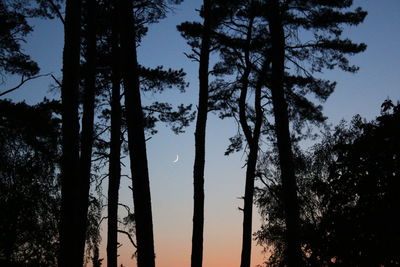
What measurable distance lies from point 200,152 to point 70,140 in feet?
18.5

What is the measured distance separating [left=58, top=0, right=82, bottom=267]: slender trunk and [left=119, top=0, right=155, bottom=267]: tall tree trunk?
3.21 feet

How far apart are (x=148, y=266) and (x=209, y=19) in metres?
9.39

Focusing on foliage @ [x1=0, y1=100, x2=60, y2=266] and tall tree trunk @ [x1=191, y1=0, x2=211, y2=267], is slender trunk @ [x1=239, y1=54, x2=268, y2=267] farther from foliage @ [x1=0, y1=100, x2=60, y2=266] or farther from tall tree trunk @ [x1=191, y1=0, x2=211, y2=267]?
foliage @ [x1=0, y1=100, x2=60, y2=266]

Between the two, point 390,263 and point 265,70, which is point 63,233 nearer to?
point 390,263

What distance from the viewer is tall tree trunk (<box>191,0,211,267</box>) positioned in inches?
492

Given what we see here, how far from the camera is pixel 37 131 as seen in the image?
1310 centimetres

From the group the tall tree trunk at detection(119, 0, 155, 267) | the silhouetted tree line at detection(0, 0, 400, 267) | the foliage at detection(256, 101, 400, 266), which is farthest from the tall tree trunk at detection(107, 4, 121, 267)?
the foliage at detection(256, 101, 400, 266)

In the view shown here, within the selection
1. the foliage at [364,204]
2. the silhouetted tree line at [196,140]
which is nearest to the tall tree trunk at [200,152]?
the silhouetted tree line at [196,140]

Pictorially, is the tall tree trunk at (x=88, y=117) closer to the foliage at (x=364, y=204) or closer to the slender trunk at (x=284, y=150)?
the slender trunk at (x=284, y=150)

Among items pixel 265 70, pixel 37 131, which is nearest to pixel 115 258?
pixel 37 131

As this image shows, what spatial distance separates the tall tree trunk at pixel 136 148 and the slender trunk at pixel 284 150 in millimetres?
3127

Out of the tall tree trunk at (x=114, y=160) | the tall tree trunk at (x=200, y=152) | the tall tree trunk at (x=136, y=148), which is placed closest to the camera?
the tall tree trunk at (x=136, y=148)

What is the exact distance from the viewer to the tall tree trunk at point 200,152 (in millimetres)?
12500

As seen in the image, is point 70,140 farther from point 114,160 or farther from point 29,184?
point 29,184
